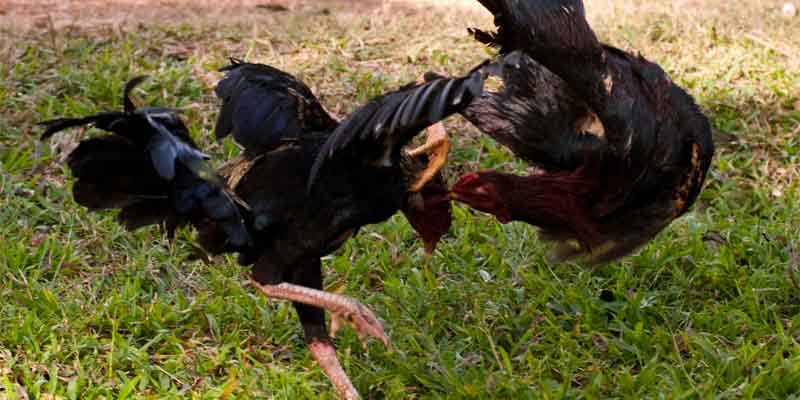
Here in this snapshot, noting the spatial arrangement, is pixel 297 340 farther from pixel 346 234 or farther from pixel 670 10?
pixel 670 10

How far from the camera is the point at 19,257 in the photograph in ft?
16.0

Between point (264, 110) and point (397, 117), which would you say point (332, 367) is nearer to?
point (264, 110)

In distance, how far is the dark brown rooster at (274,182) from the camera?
378cm

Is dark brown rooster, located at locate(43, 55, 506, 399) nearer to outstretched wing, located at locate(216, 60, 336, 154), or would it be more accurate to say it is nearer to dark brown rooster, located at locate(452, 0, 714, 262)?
A: outstretched wing, located at locate(216, 60, 336, 154)

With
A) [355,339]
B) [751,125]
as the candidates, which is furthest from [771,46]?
[355,339]

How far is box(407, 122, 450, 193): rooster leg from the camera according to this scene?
397 cm

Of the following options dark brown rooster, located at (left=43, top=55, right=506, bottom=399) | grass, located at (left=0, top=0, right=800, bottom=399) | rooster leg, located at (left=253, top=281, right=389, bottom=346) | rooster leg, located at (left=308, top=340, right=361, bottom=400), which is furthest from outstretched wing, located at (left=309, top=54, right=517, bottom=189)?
grass, located at (left=0, top=0, right=800, bottom=399)

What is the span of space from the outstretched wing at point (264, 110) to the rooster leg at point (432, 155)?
36 centimetres

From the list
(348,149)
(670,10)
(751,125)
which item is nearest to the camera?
(348,149)

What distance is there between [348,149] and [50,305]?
5.17ft

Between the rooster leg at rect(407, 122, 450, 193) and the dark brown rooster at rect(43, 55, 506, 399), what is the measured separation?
16mm

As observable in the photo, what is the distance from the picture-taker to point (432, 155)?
13.2 feet

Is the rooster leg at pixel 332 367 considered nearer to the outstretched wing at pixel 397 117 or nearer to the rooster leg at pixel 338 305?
the rooster leg at pixel 338 305

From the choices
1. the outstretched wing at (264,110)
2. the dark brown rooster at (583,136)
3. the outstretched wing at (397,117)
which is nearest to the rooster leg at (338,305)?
the outstretched wing at (397,117)
